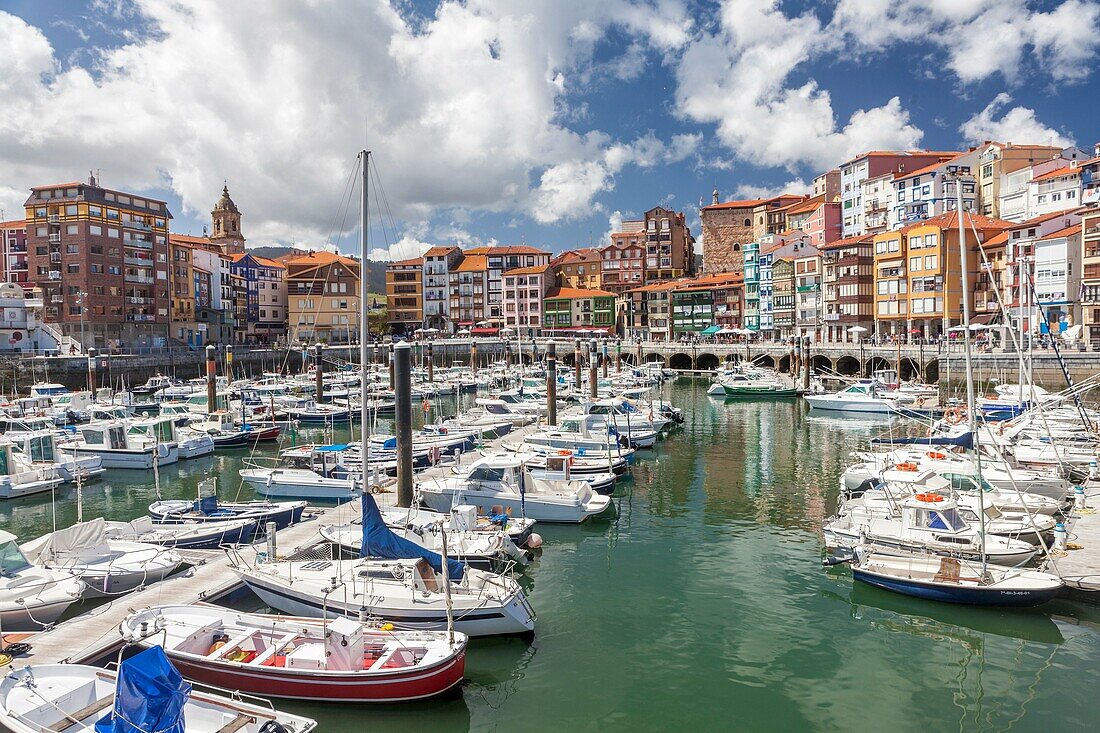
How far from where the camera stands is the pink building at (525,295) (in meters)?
145

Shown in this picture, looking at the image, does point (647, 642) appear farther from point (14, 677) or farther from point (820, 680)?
point (14, 677)

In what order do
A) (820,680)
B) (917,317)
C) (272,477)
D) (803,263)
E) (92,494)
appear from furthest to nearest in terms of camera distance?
(803,263) → (917,317) → (92,494) → (272,477) → (820,680)

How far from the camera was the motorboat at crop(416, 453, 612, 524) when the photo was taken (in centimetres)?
3038

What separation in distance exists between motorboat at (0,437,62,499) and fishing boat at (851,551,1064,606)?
36.2 m

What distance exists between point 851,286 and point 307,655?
9869 cm

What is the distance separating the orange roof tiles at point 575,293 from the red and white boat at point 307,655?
410 ft

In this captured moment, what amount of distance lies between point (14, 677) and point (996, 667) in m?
21.9

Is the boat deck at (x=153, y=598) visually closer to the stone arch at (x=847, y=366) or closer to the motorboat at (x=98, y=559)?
the motorboat at (x=98, y=559)

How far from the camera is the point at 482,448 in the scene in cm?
4122

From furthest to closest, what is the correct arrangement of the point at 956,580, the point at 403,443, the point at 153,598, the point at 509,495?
the point at 509,495
the point at 403,443
the point at 956,580
the point at 153,598

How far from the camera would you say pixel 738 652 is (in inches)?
756

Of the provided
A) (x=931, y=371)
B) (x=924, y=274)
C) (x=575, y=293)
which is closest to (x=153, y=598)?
(x=931, y=371)

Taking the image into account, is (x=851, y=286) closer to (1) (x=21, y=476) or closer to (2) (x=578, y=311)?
(2) (x=578, y=311)

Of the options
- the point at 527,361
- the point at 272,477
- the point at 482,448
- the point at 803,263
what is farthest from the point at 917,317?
the point at 272,477
